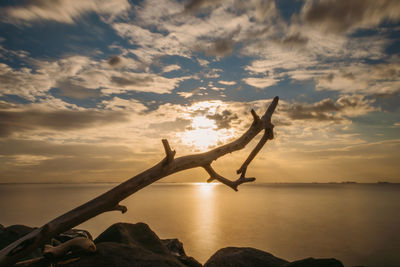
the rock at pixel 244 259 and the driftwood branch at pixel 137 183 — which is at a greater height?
the driftwood branch at pixel 137 183

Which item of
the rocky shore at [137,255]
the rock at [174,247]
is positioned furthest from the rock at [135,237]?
the rock at [174,247]

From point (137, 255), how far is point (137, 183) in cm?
130

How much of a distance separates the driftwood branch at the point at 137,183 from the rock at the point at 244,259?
6.93ft

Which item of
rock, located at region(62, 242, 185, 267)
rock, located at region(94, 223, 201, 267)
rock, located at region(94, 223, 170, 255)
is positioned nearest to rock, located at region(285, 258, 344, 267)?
rock, located at region(62, 242, 185, 267)

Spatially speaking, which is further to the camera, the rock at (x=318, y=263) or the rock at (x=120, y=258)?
the rock at (x=318, y=263)

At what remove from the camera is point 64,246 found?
182 inches

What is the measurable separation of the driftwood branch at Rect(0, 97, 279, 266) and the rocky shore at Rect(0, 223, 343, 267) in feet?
0.99

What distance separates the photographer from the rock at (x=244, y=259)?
6.86 meters

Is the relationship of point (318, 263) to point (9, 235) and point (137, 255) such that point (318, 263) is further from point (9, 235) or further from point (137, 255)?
point (9, 235)

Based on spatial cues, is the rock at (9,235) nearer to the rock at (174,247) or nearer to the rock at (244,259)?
the rock at (174,247)

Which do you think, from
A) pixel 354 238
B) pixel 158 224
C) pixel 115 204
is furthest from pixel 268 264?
pixel 158 224

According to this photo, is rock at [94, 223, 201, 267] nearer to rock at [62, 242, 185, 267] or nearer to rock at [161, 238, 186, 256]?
rock at [161, 238, 186, 256]

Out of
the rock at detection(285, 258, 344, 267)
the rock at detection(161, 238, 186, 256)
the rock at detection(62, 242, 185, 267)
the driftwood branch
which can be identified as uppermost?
the driftwood branch

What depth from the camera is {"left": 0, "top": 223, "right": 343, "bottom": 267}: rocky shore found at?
4648 millimetres
